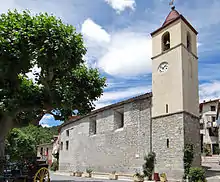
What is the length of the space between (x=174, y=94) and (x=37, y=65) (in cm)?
1097

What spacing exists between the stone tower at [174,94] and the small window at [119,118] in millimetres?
4710

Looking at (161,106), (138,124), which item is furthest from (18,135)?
(161,106)

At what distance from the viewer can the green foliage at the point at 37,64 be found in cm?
1114

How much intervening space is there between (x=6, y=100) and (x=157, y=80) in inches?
497

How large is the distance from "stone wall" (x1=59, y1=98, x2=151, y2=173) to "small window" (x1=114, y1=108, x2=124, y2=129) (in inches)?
11.8

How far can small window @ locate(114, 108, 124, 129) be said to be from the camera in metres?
24.5

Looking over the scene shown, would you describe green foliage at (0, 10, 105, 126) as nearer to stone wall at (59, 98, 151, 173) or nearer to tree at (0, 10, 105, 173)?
tree at (0, 10, 105, 173)

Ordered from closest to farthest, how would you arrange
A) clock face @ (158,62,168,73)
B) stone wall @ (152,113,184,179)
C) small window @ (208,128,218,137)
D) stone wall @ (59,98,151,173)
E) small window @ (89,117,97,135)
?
stone wall @ (152,113,184,179) < clock face @ (158,62,168,73) < stone wall @ (59,98,151,173) < small window @ (89,117,97,135) < small window @ (208,128,218,137)

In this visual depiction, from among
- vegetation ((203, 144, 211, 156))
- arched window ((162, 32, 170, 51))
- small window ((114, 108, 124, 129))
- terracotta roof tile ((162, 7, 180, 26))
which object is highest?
terracotta roof tile ((162, 7, 180, 26))

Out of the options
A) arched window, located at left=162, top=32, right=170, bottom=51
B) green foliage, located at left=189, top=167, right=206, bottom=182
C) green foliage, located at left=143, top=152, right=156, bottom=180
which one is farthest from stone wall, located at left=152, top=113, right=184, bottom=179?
arched window, located at left=162, top=32, right=170, bottom=51

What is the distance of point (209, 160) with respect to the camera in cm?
3453

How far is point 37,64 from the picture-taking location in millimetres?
11797

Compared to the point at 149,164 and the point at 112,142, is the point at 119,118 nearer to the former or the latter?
the point at 112,142

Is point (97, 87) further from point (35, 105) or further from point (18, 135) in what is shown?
point (18, 135)
